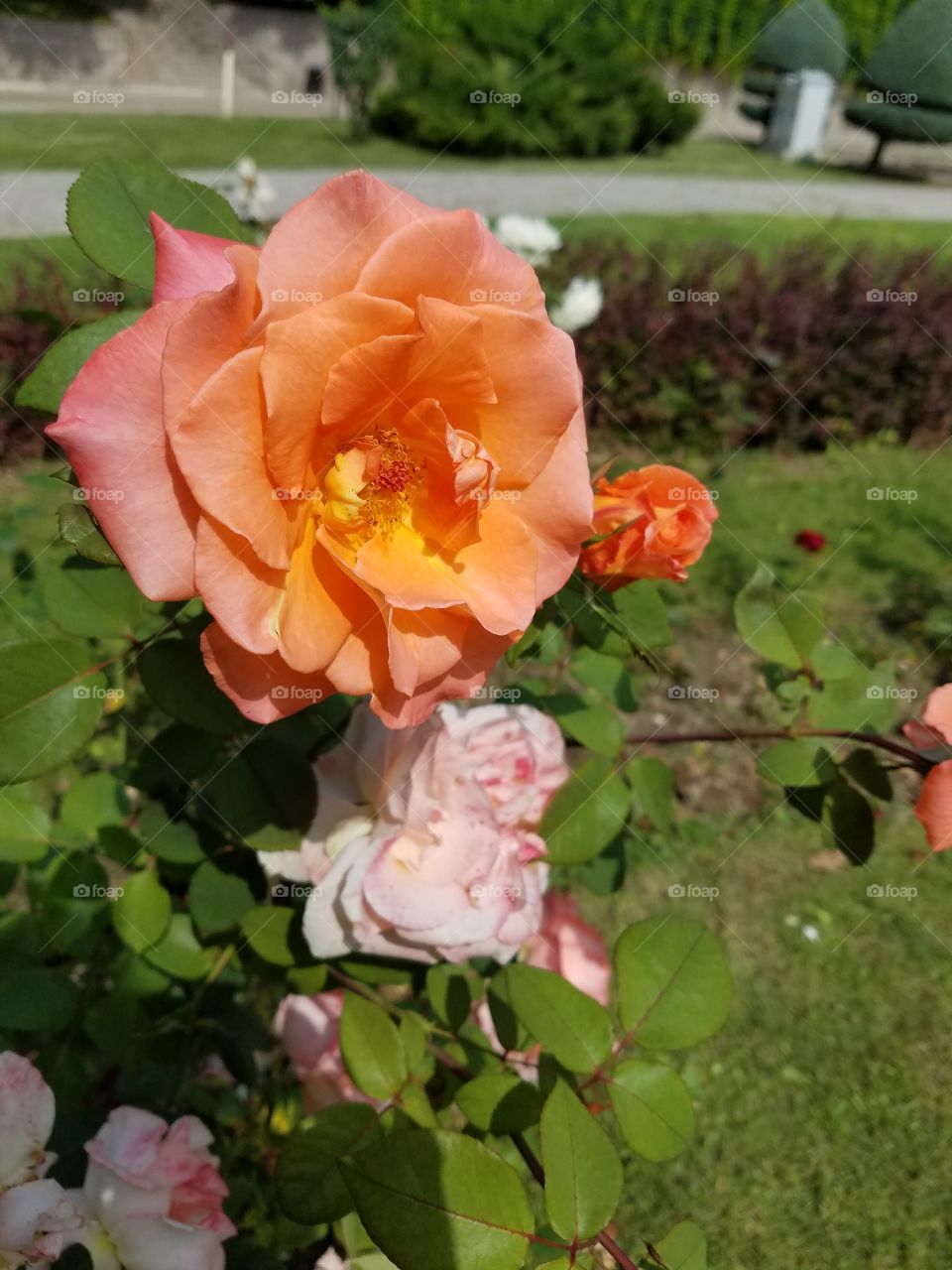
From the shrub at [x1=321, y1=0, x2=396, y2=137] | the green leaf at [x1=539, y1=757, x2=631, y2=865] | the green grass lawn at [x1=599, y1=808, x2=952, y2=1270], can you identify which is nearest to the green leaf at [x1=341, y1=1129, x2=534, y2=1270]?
the green leaf at [x1=539, y1=757, x2=631, y2=865]

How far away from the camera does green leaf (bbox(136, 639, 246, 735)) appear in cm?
A: 86

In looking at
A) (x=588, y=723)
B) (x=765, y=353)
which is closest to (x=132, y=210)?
(x=588, y=723)

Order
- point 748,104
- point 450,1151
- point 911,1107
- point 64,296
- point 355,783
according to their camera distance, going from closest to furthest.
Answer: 1. point 450,1151
2. point 355,783
3. point 911,1107
4. point 64,296
5. point 748,104

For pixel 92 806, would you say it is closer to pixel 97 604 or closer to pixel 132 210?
pixel 97 604

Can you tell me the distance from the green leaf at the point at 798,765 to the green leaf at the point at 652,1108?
32 cm

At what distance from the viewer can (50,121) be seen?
13242 millimetres

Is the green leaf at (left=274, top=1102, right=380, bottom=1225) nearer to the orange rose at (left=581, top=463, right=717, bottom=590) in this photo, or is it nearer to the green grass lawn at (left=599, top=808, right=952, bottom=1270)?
the orange rose at (left=581, top=463, right=717, bottom=590)

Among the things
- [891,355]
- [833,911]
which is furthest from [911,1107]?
[891,355]

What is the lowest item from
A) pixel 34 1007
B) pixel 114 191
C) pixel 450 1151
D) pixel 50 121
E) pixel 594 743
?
pixel 50 121

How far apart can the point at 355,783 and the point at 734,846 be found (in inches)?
84.6

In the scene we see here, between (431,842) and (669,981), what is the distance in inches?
10.4

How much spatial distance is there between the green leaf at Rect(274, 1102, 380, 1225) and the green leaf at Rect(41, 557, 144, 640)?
Result: 513 mm

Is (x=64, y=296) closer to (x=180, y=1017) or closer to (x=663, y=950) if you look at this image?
(x=180, y=1017)

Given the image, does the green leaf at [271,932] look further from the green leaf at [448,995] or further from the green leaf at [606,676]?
the green leaf at [606,676]
